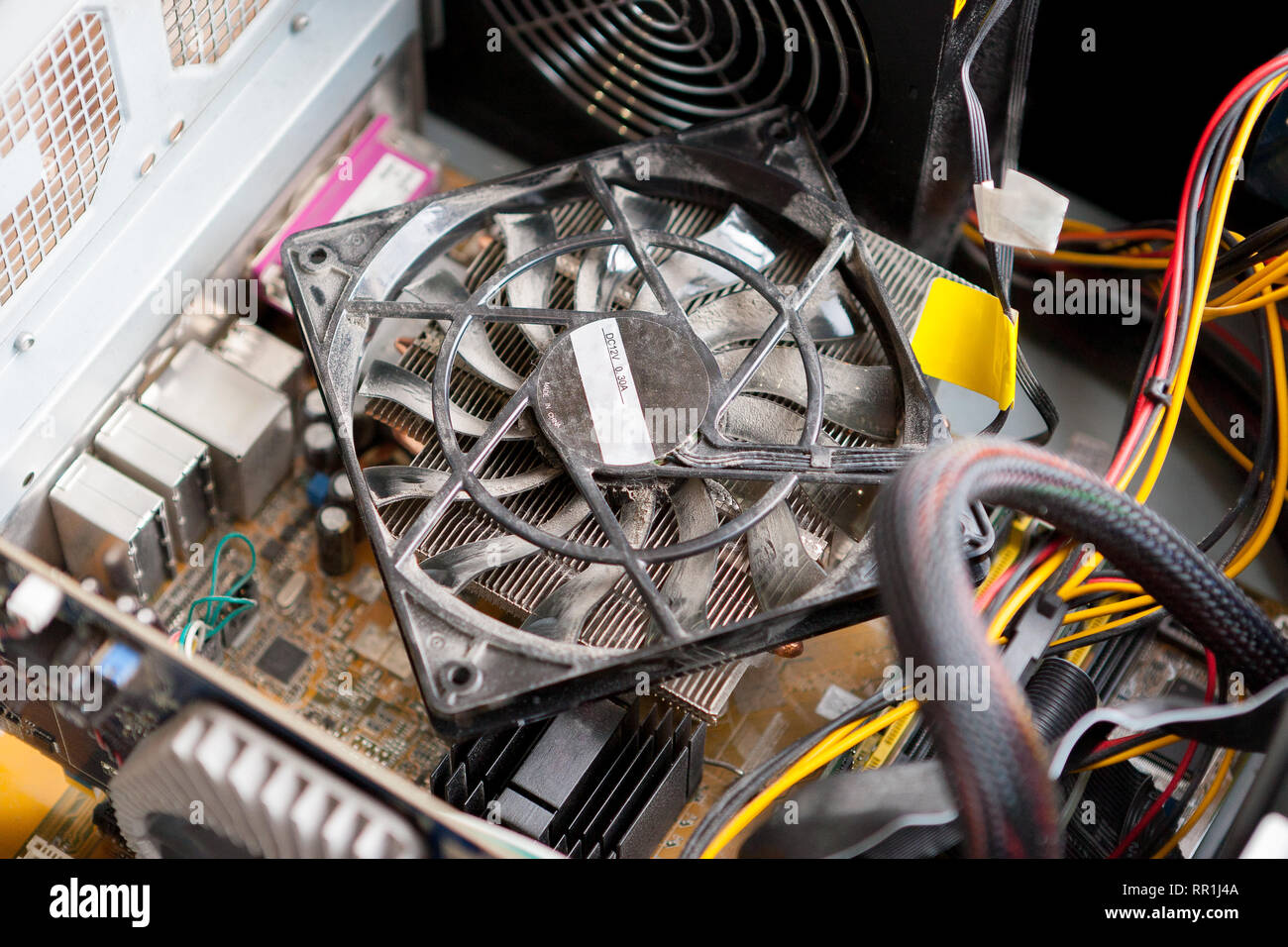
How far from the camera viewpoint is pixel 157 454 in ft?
7.67

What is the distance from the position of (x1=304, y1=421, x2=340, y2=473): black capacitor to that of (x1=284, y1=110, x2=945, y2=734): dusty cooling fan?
170 millimetres

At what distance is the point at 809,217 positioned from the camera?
7.80 ft

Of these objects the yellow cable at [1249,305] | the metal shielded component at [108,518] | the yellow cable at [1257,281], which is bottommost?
the metal shielded component at [108,518]

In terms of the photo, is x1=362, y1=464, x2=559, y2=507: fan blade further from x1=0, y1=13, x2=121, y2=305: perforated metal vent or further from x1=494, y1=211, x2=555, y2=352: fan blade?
x1=0, y1=13, x2=121, y2=305: perforated metal vent

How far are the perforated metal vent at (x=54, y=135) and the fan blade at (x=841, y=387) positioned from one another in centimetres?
102

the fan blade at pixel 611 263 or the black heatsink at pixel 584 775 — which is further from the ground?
the fan blade at pixel 611 263

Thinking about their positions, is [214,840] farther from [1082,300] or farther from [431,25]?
[1082,300]

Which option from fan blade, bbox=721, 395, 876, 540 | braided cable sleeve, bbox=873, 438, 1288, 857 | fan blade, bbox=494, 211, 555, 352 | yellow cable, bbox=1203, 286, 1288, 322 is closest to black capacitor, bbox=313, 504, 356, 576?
fan blade, bbox=494, 211, 555, 352

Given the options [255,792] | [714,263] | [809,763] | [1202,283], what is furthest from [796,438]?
[255,792]

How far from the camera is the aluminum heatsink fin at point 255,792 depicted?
1693 mm

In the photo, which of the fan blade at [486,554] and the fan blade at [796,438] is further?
the fan blade at [796,438]

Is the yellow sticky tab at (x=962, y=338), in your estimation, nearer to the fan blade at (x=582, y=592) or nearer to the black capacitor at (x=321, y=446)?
the fan blade at (x=582, y=592)

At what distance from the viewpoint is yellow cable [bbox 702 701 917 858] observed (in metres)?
1.94

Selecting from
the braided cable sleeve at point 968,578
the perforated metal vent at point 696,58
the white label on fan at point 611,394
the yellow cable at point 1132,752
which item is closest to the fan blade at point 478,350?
the white label on fan at point 611,394
